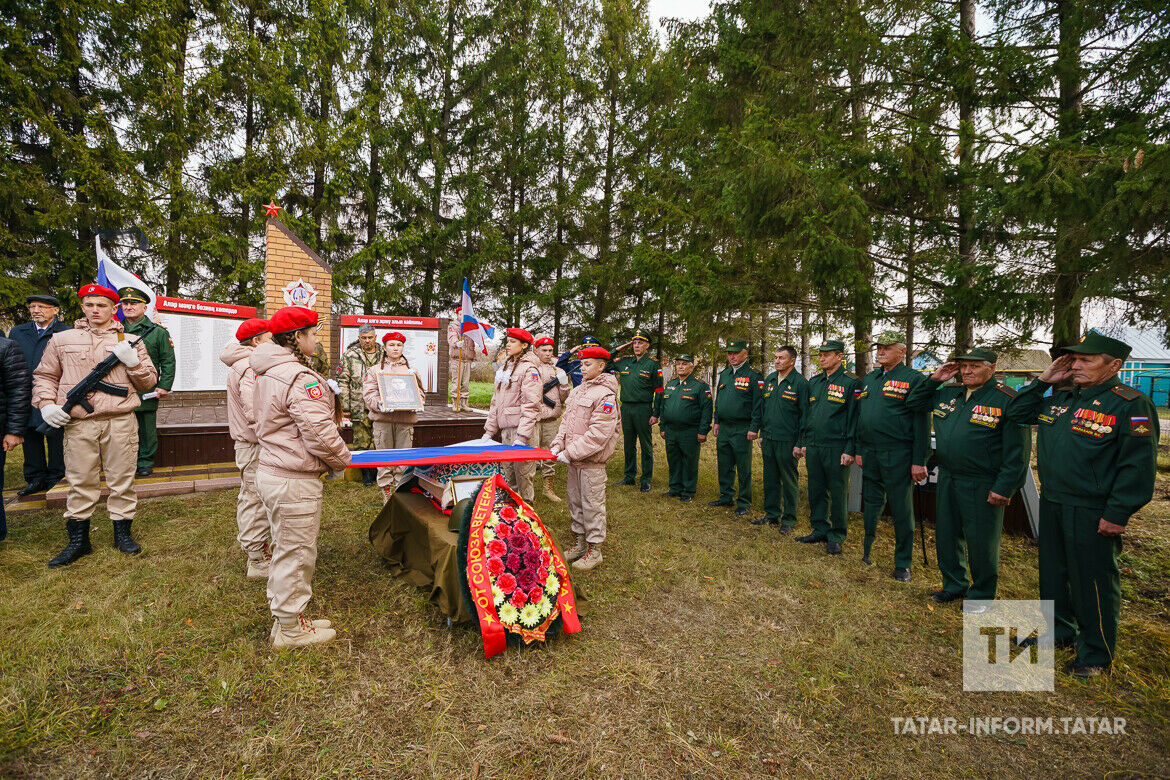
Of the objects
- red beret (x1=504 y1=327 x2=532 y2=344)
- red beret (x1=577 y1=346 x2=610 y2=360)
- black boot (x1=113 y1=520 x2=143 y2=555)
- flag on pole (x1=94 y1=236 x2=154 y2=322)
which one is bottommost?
black boot (x1=113 y1=520 x2=143 y2=555)

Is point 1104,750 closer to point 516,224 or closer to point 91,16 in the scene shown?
point 516,224

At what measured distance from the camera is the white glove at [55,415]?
3.86m

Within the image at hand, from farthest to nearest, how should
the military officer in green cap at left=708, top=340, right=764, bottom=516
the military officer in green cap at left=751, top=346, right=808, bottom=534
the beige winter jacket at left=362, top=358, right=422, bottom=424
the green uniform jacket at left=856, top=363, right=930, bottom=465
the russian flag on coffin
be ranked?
the military officer in green cap at left=708, top=340, right=764, bottom=516 → the beige winter jacket at left=362, top=358, right=422, bottom=424 → the military officer in green cap at left=751, top=346, right=808, bottom=534 → the green uniform jacket at left=856, top=363, right=930, bottom=465 → the russian flag on coffin

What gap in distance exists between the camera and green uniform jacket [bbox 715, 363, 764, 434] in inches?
252

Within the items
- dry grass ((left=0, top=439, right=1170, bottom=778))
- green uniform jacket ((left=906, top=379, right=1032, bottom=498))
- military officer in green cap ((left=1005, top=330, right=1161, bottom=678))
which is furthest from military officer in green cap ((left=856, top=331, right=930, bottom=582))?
military officer in green cap ((left=1005, top=330, right=1161, bottom=678))

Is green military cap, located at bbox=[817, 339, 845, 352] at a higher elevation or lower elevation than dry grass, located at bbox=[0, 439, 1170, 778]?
higher

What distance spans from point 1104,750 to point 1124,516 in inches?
50.1

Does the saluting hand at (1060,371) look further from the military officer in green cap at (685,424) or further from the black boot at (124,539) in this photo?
the black boot at (124,539)

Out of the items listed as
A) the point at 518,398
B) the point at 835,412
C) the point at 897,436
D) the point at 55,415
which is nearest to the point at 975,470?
the point at 897,436

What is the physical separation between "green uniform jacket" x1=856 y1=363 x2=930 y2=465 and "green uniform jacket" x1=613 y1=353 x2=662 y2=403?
3.35 metres

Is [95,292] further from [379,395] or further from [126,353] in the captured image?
[379,395]

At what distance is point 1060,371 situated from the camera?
3.37 m

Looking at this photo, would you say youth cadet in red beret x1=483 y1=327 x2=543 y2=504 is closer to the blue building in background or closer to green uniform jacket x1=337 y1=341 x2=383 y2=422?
green uniform jacket x1=337 y1=341 x2=383 y2=422

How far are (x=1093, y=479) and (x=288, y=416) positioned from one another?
4969mm
